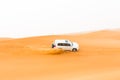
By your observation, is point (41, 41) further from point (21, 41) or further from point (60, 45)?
point (60, 45)

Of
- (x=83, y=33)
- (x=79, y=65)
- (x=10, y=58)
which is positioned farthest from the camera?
(x=83, y=33)

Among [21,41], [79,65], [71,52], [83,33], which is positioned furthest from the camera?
[83,33]

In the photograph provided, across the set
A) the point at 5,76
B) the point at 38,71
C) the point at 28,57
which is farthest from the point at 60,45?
the point at 5,76

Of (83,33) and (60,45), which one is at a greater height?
(83,33)

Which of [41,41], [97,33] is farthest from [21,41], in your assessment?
[97,33]

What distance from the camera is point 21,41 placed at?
20.4m

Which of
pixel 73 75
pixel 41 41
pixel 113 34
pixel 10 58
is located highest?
pixel 113 34

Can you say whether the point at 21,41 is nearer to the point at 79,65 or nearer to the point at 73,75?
the point at 79,65

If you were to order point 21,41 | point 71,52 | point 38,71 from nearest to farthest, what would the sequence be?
point 38,71, point 71,52, point 21,41

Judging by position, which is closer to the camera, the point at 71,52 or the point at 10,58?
the point at 10,58

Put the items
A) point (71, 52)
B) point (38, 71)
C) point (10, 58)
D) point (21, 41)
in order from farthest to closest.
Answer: point (21, 41) < point (71, 52) < point (10, 58) < point (38, 71)

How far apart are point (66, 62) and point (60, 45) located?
2746 millimetres

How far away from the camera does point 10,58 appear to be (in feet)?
46.9

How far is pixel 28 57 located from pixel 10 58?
0.85 meters
